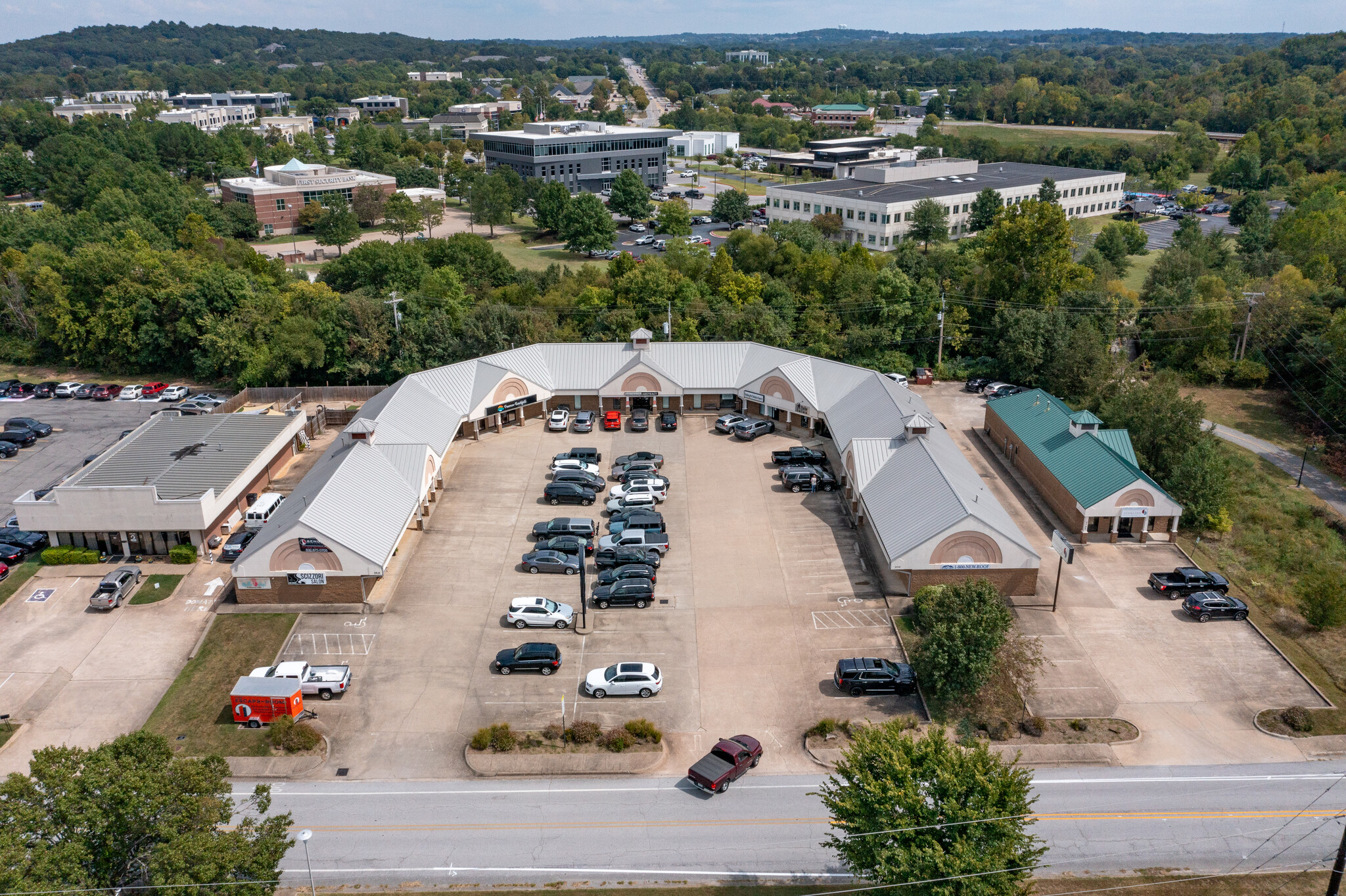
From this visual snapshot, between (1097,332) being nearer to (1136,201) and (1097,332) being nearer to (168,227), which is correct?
(1136,201)

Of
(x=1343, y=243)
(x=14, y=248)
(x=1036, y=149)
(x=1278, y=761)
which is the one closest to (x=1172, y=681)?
(x=1278, y=761)

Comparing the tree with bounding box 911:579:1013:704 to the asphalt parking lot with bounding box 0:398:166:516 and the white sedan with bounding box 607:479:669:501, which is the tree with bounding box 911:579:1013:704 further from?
the asphalt parking lot with bounding box 0:398:166:516

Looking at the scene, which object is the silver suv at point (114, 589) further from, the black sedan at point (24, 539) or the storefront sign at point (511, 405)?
the storefront sign at point (511, 405)

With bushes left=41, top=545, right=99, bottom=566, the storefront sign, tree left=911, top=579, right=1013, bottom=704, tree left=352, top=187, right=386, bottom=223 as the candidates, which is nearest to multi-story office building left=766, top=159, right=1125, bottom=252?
tree left=352, top=187, right=386, bottom=223

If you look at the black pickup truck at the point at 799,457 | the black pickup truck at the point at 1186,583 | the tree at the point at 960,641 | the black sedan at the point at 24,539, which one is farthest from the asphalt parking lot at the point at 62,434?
the black pickup truck at the point at 1186,583

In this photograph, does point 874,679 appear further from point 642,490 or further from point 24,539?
point 24,539

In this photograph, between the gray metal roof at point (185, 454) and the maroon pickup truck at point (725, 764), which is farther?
the gray metal roof at point (185, 454)

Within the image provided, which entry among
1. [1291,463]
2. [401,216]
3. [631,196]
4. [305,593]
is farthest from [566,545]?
[631,196]

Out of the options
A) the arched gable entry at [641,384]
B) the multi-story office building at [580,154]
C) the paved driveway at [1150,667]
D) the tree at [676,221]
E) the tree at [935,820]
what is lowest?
the paved driveway at [1150,667]
